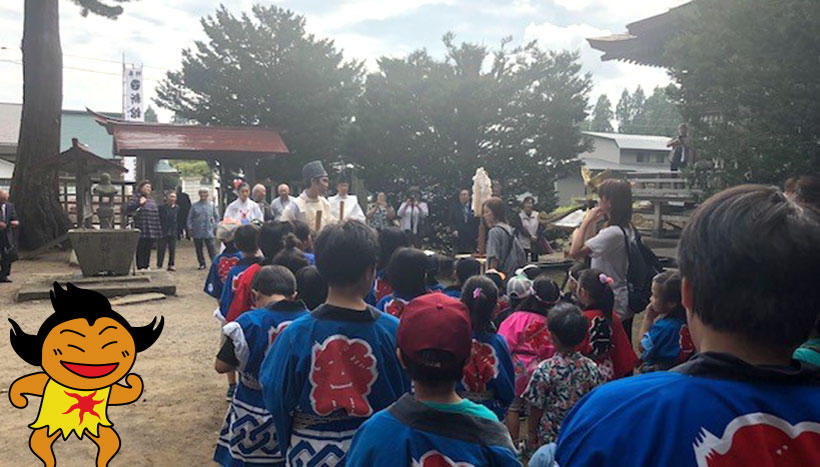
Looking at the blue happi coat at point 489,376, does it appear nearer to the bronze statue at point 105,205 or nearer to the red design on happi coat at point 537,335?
the red design on happi coat at point 537,335

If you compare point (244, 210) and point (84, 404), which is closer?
point (84, 404)

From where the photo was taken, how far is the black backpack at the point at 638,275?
3.92 metres

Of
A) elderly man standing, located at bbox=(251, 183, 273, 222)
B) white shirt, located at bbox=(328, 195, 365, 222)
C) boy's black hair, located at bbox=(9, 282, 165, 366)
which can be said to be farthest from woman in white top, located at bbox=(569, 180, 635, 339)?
elderly man standing, located at bbox=(251, 183, 273, 222)

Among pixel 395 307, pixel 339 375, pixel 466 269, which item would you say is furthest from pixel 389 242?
pixel 339 375

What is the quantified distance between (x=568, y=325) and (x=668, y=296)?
68 cm

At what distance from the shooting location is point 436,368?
1710 mm

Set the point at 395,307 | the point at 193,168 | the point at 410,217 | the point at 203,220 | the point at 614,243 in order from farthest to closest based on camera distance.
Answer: the point at 193,168 → the point at 410,217 → the point at 203,220 → the point at 614,243 → the point at 395,307

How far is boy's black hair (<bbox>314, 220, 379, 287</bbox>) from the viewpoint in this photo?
2320 mm

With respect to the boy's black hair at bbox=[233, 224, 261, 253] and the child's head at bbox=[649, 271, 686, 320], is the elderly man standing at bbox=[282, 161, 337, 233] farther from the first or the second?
the child's head at bbox=[649, 271, 686, 320]

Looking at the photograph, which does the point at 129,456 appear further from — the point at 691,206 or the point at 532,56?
the point at 532,56

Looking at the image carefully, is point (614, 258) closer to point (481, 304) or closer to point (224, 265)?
point (481, 304)

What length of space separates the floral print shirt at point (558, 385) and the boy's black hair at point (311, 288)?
1139mm

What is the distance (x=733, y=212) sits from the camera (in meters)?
1.06

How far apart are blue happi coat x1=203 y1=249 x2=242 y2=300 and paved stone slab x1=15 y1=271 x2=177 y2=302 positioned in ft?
16.1
